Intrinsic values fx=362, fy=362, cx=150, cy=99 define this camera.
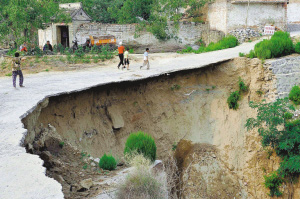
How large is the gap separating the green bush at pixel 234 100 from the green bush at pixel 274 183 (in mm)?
4051

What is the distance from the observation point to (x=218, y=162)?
Answer: 1703 centimetres

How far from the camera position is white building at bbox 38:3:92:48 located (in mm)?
23281

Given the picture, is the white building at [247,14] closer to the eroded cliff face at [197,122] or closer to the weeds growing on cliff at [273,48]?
the weeds growing on cliff at [273,48]

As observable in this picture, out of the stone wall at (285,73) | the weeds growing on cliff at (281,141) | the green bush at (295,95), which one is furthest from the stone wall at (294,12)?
the weeds growing on cliff at (281,141)

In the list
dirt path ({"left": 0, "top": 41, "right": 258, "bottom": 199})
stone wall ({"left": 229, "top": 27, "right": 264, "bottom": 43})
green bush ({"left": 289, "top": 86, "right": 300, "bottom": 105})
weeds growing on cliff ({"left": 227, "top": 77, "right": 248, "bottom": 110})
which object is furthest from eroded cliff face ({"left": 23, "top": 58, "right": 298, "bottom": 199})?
stone wall ({"left": 229, "top": 27, "right": 264, "bottom": 43})

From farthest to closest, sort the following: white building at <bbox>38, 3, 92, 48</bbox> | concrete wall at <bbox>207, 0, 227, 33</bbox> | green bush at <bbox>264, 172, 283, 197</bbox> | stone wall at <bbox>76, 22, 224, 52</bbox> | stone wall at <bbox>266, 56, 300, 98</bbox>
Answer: concrete wall at <bbox>207, 0, 227, 33</bbox>, stone wall at <bbox>76, 22, 224, 52</bbox>, white building at <bbox>38, 3, 92, 48</bbox>, stone wall at <bbox>266, 56, 300, 98</bbox>, green bush at <bbox>264, 172, 283, 197</bbox>

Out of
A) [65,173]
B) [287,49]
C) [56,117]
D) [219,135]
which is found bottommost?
[219,135]

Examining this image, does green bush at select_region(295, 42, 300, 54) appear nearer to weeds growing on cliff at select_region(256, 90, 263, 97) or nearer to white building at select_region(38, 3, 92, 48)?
weeds growing on cliff at select_region(256, 90, 263, 97)

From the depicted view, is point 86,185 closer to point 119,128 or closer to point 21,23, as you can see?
point 119,128

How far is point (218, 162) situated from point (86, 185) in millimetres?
9783

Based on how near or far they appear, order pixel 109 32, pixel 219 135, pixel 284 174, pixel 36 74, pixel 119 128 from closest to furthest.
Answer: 1. pixel 284 174
2. pixel 119 128
3. pixel 36 74
4. pixel 219 135
5. pixel 109 32

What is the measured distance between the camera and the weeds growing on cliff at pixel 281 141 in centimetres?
1362

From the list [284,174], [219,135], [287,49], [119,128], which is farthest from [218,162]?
[287,49]

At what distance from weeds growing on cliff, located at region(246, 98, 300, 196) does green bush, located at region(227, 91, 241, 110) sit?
2861 mm
